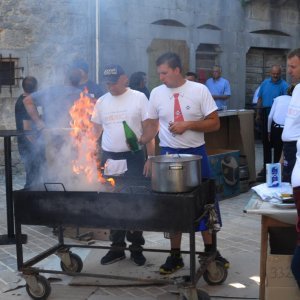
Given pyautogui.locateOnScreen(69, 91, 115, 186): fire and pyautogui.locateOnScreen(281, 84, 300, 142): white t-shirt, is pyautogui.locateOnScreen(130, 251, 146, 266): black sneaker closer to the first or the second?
pyautogui.locateOnScreen(69, 91, 115, 186): fire

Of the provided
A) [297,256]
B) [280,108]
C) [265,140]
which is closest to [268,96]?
[265,140]

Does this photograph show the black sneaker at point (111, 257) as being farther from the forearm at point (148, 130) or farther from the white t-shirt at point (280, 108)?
the white t-shirt at point (280, 108)

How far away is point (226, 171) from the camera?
7.73 meters

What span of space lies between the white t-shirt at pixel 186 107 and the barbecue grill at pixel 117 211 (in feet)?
1.39

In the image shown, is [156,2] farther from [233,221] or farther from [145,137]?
[145,137]

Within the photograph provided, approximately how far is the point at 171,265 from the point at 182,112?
1.32 metres

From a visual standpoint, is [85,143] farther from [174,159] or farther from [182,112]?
[174,159]

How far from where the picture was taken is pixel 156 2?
11414 mm

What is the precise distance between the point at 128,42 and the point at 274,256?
7897 mm

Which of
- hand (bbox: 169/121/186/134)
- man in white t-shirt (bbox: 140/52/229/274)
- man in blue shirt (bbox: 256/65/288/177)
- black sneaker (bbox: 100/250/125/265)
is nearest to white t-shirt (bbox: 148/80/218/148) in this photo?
man in white t-shirt (bbox: 140/52/229/274)

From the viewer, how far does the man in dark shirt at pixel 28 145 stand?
6992mm

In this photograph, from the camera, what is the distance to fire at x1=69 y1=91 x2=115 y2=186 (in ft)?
15.0

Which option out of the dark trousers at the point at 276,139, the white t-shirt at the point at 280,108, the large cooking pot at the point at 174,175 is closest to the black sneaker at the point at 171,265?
the large cooking pot at the point at 174,175

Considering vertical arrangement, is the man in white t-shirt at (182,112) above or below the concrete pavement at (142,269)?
above
